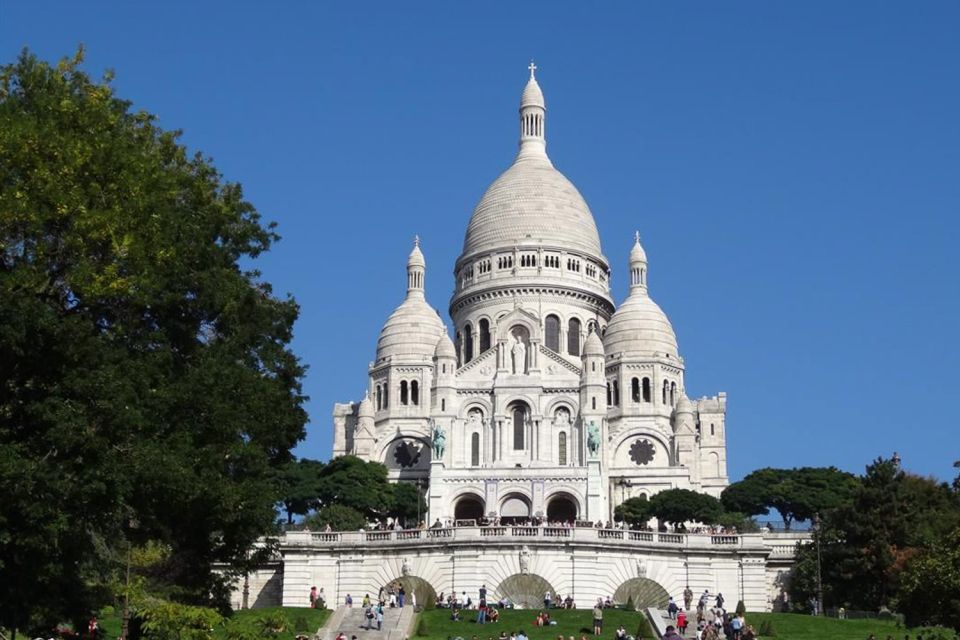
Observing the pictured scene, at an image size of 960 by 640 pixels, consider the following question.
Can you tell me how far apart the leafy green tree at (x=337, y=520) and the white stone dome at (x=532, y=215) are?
39.9 meters

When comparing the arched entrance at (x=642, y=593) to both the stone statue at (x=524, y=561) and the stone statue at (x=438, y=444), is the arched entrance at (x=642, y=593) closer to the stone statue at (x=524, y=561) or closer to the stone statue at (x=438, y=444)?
the stone statue at (x=524, y=561)

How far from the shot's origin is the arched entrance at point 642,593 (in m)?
58.4

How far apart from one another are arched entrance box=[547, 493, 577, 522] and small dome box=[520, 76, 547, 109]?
42007 millimetres

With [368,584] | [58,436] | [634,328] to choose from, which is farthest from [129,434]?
[634,328]

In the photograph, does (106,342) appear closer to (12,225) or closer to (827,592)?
Answer: (12,225)

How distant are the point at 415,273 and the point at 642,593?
63031 millimetres

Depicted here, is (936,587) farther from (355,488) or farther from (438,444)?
(438,444)

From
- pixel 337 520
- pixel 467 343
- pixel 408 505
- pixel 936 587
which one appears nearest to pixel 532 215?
pixel 467 343

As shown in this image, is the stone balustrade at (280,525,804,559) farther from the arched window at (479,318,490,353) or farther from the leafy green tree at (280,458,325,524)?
the arched window at (479,318,490,353)

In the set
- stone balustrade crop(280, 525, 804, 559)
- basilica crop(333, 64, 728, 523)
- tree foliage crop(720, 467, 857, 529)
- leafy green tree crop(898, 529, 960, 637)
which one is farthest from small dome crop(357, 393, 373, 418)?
Answer: leafy green tree crop(898, 529, 960, 637)

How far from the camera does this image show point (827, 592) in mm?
63188

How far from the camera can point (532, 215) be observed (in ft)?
388

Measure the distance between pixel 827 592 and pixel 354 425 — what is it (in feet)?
183

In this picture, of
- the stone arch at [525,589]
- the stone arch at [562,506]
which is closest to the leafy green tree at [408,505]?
the stone arch at [562,506]
